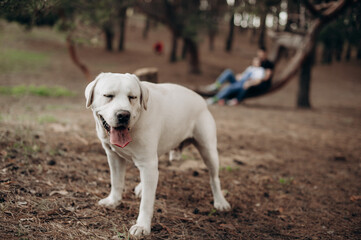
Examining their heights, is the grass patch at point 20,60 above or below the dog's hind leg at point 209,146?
above

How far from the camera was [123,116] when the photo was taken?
103 inches

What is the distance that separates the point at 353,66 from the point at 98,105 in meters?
24.7

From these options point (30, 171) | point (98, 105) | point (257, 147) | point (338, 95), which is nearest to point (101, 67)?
point (338, 95)

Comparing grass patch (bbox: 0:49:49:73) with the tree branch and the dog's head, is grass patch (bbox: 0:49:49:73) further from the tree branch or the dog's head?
the dog's head

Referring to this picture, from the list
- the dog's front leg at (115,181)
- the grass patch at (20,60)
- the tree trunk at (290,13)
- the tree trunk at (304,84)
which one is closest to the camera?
the dog's front leg at (115,181)

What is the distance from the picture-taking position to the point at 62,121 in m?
6.03

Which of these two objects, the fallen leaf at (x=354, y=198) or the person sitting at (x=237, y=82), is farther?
the person sitting at (x=237, y=82)

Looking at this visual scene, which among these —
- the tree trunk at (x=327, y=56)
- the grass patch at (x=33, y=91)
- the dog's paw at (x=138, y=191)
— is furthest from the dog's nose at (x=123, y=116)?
the tree trunk at (x=327, y=56)

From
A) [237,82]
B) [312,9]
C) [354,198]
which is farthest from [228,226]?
[237,82]

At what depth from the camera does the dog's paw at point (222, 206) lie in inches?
149

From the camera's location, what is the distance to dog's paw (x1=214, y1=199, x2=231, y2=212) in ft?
12.4

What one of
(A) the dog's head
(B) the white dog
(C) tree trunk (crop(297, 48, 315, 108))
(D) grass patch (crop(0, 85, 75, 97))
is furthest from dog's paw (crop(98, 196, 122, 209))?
(C) tree trunk (crop(297, 48, 315, 108))

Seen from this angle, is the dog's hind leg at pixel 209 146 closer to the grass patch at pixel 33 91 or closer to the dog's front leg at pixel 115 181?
the dog's front leg at pixel 115 181

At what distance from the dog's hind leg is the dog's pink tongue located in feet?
3.60
